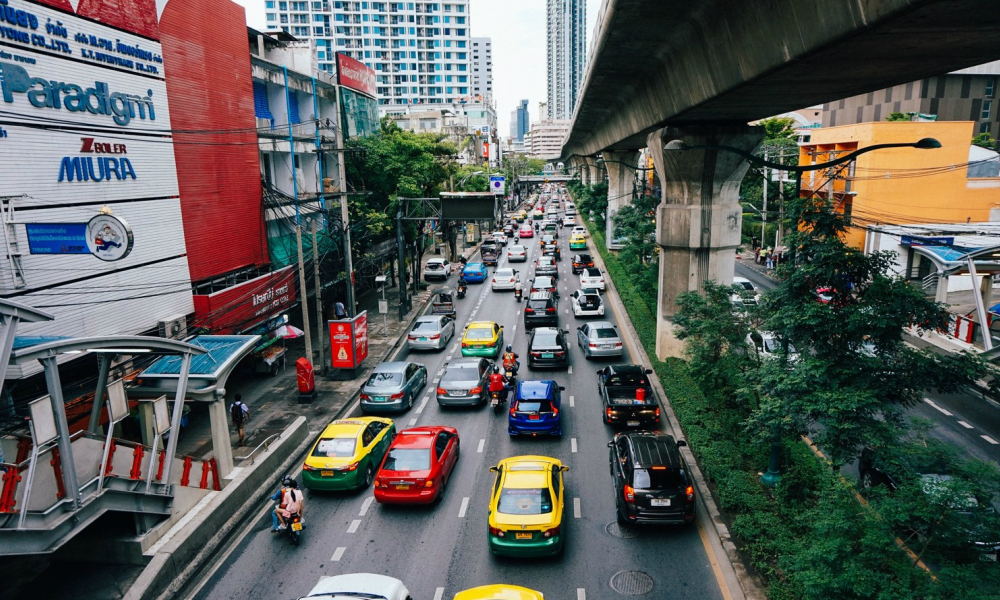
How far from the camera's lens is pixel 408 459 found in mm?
13820

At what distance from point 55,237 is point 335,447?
7608 millimetres

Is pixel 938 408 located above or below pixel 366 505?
below

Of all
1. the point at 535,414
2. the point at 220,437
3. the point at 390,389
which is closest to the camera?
the point at 220,437

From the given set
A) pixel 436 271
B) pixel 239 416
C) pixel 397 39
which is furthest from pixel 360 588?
pixel 397 39

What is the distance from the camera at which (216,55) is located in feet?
72.7

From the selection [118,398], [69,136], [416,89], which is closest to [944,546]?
[118,398]

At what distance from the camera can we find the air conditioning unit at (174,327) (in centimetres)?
1905

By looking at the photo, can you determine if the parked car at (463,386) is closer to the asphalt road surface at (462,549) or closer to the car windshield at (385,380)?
the car windshield at (385,380)

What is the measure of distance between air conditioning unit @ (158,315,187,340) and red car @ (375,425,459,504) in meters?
9.08

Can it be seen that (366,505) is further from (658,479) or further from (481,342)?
(481,342)

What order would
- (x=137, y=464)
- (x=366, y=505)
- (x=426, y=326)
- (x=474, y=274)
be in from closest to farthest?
(x=137, y=464) < (x=366, y=505) < (x=426, y=326) < (x=474, y=274)

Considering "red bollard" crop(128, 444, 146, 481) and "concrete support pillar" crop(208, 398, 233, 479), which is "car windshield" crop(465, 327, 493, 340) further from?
"red bollard" crop(128, 444, 146, 481)

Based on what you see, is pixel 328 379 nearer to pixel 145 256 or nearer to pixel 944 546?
pixel 145 256

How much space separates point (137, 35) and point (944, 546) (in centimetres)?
2158
